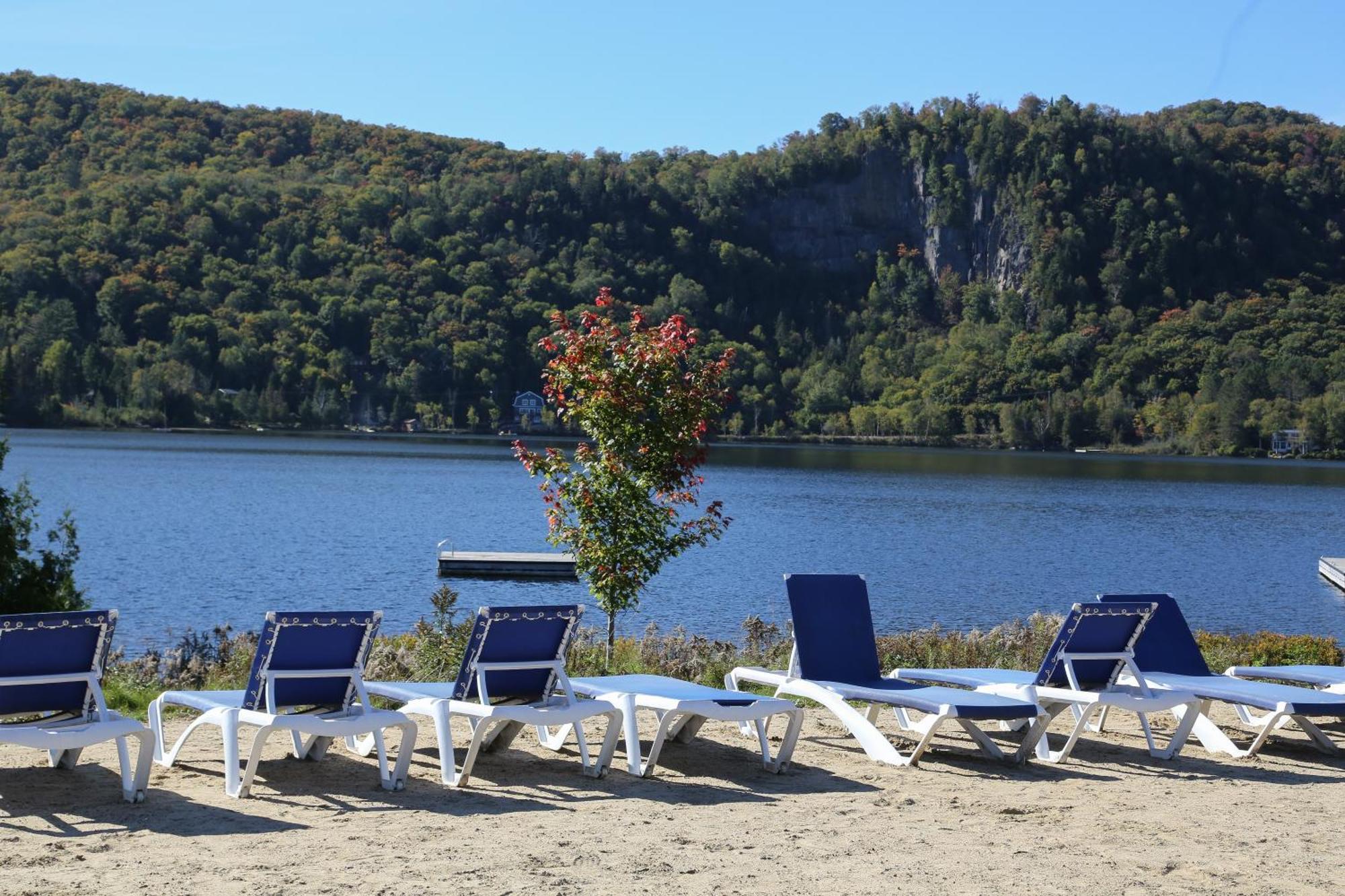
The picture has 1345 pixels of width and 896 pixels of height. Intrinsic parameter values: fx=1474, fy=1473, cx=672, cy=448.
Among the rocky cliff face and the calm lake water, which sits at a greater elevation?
the rocky cliff face

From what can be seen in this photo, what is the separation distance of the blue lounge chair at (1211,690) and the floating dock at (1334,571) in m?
26.9

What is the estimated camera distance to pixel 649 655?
476 inches

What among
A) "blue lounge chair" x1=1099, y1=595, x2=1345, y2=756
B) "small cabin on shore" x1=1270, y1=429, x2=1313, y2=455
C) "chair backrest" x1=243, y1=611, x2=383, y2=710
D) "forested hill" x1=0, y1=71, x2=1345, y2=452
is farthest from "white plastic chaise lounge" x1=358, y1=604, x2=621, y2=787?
"small cabin on shore" x1=1270, y1=429, x2=1313, y2=455

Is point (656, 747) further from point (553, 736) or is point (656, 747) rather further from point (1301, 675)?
point (1301, 675)

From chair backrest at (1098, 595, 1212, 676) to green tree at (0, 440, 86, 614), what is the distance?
718cm

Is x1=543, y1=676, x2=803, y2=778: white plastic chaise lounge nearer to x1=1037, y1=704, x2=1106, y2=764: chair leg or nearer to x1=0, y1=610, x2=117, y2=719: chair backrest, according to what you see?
x1=1037, y1=704, x2=1106, y2=764: chair leg

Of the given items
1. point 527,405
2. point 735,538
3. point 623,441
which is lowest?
point 735,538

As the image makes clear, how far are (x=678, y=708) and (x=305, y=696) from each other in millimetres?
1744

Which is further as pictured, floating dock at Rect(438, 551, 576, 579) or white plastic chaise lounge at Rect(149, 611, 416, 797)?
Result: floating dock at Rect(438, 551, 576, 579)

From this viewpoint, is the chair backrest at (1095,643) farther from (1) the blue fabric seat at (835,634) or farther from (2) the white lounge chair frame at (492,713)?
(2) the white lounge chair frame at (492,713)

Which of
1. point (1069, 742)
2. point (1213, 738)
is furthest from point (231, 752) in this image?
point (1213, 738)

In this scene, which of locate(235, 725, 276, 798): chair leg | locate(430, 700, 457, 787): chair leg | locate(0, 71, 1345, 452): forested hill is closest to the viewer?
locate(235, 725, 276, 798): chair leg

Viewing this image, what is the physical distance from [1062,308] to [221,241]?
89838mm

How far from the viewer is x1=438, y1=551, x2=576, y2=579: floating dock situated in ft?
104
